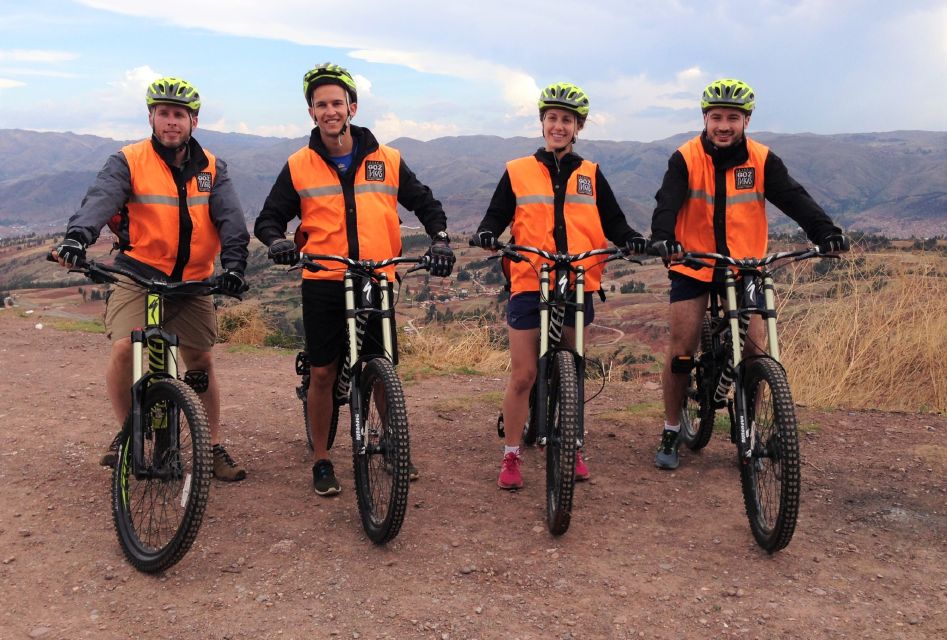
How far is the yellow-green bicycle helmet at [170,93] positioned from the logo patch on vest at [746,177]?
10.5ft

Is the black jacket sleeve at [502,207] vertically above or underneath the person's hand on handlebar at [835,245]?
above

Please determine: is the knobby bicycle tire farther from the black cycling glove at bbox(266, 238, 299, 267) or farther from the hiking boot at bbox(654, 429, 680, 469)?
the black cycling glove at bbox(266, 238, 299, 267)

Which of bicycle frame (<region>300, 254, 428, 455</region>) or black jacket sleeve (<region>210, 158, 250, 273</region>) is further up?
black jacket sleeve (<region>210, 158, 250, 273</region>)

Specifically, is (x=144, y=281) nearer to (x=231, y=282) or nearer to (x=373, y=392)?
(x=231, y=282)

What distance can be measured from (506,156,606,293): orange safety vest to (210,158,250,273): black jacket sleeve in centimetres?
159

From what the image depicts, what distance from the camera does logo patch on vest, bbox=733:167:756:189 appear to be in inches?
171

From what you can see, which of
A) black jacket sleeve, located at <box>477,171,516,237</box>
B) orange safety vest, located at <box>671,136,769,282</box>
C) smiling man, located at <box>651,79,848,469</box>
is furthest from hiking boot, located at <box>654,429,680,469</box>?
black jacket sleeve, located at <box>477,171,516,237</box>

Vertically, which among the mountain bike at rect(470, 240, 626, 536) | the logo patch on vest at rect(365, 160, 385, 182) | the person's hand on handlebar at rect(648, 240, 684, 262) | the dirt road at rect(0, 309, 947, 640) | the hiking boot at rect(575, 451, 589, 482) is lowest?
the dirt road at rect(0, 309, 947, 640)

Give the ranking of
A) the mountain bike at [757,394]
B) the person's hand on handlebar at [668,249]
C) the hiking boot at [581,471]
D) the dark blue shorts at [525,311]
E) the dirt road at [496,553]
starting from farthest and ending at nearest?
→ the hiking boot at [581,471] → the dark blue shorts at [525,311] → the person's hand on handlebar at [668,249] → the mountain bike at [757,394] → the dirt road at [496,553]

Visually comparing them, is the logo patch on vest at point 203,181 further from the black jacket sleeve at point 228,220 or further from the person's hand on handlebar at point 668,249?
the person's hand on handlebar at point 668,249

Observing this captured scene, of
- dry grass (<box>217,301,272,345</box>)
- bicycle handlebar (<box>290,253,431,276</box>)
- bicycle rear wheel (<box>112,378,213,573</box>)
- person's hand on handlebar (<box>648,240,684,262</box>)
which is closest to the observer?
bicycle rear wheel (<box>112,378,213,573</box>)

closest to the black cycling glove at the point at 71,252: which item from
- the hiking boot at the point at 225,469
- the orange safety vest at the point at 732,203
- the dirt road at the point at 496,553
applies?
the dirt road at the point at 496,553

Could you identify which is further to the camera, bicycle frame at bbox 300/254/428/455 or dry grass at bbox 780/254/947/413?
dry grass at bbox 780/254/947/413

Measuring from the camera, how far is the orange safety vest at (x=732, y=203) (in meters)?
4.37
